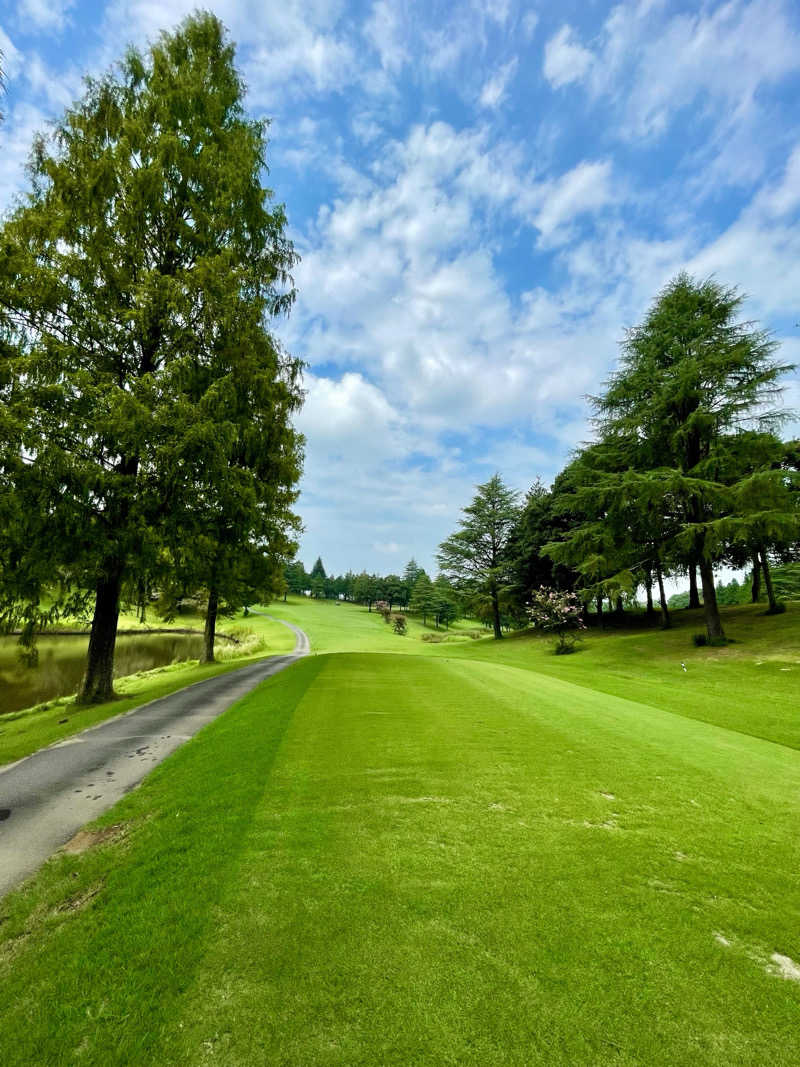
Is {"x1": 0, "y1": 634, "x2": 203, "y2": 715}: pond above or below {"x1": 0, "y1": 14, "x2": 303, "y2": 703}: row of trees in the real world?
below

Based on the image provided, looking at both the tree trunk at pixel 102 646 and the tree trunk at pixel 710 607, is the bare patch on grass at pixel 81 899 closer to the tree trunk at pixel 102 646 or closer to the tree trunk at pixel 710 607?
the tree trunk at pixel 102 646

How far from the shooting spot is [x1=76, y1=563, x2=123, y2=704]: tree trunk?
39.8 feet

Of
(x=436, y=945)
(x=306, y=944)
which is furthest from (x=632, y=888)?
(x=306, y=944)

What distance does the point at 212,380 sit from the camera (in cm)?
1198

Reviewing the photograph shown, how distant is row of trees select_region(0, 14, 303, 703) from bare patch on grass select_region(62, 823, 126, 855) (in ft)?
23.3

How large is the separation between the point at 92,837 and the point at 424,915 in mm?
3887

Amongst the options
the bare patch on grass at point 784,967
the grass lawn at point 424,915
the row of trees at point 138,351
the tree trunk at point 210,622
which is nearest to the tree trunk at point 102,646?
the row of trees at point 138,351

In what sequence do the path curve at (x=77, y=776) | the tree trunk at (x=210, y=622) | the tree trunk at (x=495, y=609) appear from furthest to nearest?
the tree trunk at (x=495, y=609), the tree trunk at (x=210, y=622), the path curve at (x=77, y=776)

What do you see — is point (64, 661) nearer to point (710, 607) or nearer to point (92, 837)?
point (92, 837)

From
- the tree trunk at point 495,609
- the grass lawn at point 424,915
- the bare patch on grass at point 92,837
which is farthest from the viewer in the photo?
the tree trunk at point 495,609

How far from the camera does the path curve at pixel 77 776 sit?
15.2 ft

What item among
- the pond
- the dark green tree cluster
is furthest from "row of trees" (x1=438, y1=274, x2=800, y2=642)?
the pond

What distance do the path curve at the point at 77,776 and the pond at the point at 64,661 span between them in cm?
1147

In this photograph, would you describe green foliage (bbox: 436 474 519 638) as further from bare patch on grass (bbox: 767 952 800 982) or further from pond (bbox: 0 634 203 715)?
bare patch on grass (bbox: 767 952 800 982)
